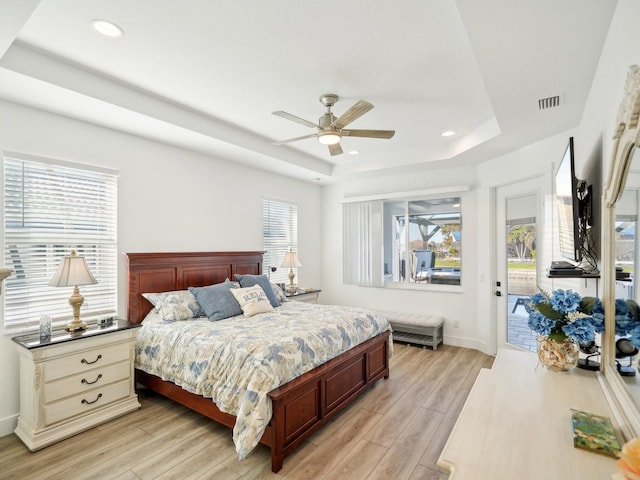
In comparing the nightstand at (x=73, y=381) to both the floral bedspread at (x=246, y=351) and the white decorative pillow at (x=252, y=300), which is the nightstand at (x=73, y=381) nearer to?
the floral bedspread at (x=246, y=351)

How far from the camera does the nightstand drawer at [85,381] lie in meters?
2.52

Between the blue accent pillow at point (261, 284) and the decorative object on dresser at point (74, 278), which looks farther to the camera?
the blue accent pillow at point (261, 284)

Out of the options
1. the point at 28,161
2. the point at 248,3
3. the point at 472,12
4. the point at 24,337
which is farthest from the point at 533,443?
the point at 28,161

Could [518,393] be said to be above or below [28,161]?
below

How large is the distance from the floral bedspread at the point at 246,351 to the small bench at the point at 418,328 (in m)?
1.44

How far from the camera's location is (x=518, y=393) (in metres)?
1.57

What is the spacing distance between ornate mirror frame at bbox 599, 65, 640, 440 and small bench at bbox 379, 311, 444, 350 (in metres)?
3.14

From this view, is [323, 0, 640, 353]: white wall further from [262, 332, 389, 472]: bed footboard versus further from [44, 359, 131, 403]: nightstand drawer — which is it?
[44, 359, 131, 403]: nightstand drawer

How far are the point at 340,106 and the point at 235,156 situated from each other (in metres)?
1.71

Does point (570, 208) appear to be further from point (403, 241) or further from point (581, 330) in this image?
point (403, 241)

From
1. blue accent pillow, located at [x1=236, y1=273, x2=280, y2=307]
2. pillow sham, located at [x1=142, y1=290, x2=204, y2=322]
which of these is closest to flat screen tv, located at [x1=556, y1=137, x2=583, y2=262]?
blue accent pillow, located at [x1=236, y1=273, x2=280, y2=307]

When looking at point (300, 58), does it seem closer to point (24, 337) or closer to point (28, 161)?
point (28, 161)

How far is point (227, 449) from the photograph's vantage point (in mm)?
2447

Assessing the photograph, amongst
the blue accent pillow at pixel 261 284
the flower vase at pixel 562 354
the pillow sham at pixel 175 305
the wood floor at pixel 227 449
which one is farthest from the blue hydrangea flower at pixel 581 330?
the pillow sham at pixel 175 305
